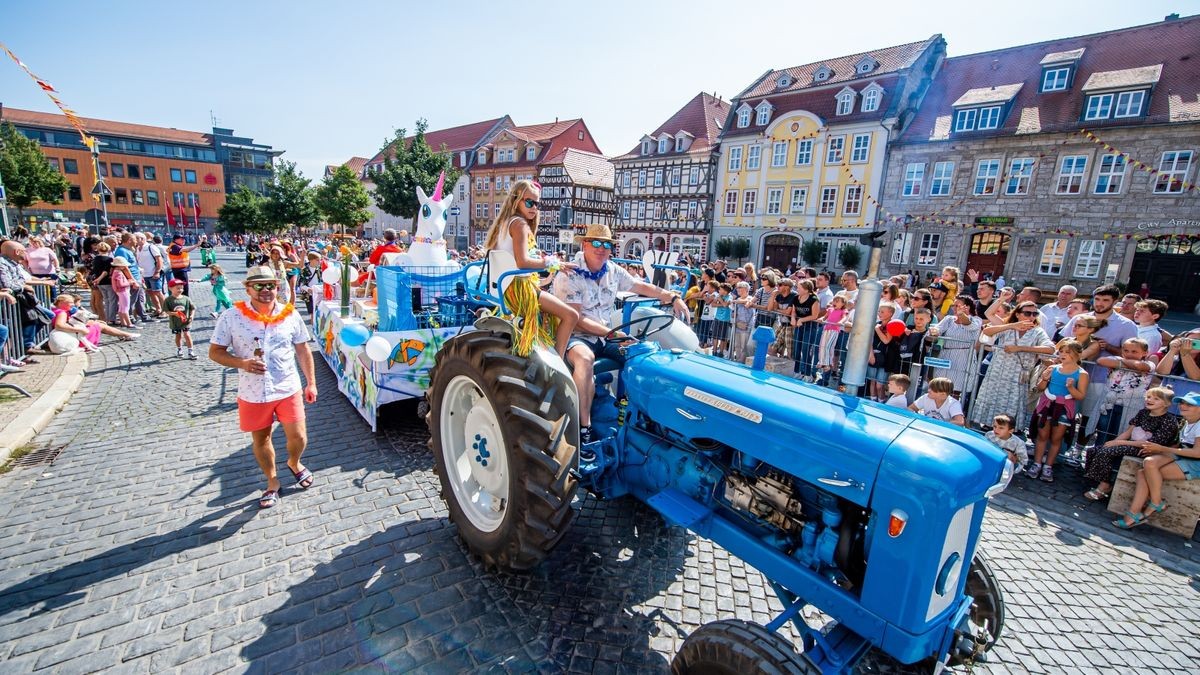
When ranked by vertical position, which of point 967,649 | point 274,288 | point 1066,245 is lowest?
point 967,649

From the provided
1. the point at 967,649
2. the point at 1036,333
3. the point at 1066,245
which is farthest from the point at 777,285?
the point at 1066,245

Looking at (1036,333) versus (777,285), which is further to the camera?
(777,285)

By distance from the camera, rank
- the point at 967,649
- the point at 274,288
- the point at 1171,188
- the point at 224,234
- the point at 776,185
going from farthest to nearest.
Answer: the point at 224,234 < the point at 776,185 < the point at 1171,188 < the point at 274,288 < the point at 967,649

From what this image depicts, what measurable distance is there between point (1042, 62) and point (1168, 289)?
10237mm

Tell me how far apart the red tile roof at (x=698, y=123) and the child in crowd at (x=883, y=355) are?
2691cm

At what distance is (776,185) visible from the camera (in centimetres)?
2719

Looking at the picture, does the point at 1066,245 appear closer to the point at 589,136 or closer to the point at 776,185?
the point at 776,185

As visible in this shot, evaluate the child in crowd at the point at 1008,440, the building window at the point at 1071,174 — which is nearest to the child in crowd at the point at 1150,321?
the child in crowd at the point at 1008,440

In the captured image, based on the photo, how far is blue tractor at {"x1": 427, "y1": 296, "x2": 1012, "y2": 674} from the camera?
1.82m

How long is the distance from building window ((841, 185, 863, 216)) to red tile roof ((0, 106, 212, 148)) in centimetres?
6535

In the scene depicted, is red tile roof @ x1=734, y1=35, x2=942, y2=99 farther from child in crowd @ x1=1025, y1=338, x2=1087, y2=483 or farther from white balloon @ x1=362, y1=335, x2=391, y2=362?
white balloon @ x1=362, y1=335, x2=391, y2=362

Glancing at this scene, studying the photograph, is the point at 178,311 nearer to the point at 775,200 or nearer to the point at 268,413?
the point at 268,413

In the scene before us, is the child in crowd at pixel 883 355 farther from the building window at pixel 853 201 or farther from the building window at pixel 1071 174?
the building window at pixel 853 201

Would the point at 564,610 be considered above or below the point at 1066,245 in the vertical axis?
below
